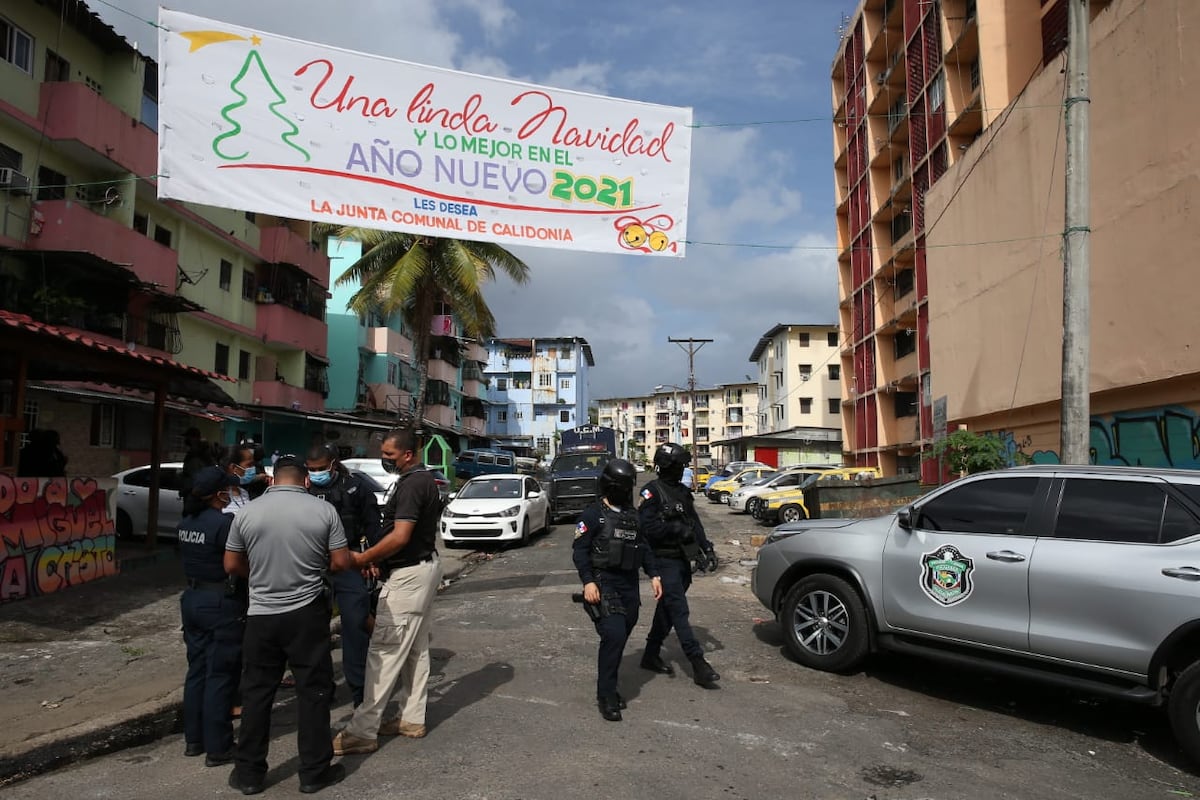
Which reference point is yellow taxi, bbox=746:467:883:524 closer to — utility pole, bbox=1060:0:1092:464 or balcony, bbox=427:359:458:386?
utility pole, bbox=1060:0:1092:464

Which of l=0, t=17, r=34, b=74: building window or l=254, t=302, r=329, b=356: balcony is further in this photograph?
l=254, t=302, r=329, b=356: balcony

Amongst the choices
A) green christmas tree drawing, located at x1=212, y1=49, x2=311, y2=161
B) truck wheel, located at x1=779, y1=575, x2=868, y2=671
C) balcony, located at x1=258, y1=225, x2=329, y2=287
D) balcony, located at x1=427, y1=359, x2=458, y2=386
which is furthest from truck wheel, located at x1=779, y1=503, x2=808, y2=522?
balcony, located at x1=427, y1=359, x2=458, y2=386

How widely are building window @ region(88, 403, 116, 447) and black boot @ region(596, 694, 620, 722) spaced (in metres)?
17.8

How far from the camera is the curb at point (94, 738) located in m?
4.41

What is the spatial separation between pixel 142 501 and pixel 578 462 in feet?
38.4

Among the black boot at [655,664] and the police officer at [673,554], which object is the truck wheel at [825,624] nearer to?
the police officer at [673,554]

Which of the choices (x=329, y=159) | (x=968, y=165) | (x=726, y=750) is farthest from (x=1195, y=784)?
(x=968, y=165)

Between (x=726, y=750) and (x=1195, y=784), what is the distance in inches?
103

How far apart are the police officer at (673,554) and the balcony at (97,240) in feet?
52.8

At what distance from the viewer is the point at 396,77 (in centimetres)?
686

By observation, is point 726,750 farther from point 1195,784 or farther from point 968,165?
point 968,165

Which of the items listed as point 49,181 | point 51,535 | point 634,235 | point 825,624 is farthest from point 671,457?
point 49,181

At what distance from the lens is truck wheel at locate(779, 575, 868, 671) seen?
6180 mm

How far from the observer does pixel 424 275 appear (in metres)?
22.4
